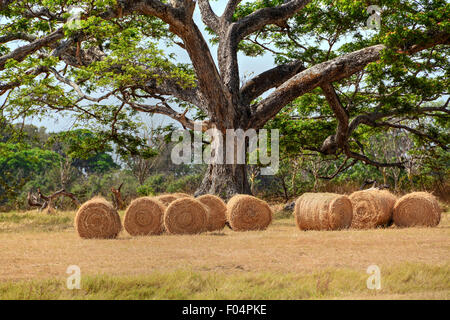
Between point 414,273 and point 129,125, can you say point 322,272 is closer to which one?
point 414,273

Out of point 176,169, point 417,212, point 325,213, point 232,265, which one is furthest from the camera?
point 176,169

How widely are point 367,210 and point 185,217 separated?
4.41 m

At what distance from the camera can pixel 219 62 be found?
18125mm

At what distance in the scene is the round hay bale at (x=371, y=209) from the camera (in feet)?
39.7

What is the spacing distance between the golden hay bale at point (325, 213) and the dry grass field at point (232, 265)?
84cm

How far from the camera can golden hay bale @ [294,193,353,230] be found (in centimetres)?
1163

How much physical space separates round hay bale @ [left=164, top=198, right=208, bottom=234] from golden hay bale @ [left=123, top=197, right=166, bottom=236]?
0.73ft

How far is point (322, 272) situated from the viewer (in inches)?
238

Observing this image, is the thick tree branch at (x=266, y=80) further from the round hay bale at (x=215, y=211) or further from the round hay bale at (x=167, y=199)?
the round hay bale at (x=167, y=199)

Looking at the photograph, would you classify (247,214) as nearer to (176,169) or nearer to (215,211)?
(215,211)

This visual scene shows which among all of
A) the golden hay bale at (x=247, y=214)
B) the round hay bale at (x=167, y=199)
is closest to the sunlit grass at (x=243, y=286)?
the golden hay bale at (x=247, y=214)

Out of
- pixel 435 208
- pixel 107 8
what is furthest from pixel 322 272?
pixel 107 8

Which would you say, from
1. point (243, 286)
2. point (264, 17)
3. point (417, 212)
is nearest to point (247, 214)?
point (417, 212)

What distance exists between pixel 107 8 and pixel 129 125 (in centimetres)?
712
